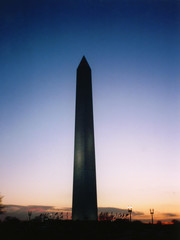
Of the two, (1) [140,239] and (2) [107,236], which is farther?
(2) [107,236]

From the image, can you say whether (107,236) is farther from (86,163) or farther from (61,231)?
(86,163)

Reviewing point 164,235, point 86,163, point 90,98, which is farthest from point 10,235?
point 90,98

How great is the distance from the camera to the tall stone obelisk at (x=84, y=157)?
28688mm

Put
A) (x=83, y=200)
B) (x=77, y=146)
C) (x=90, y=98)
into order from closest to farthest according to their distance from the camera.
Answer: (x=83, y=200) → (x=77, y=146) → (x=90, y=98)

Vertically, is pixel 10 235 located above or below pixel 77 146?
below

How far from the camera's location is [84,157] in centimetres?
3025

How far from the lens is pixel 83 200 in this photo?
28.5m

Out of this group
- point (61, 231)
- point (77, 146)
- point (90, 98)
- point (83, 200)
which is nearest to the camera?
point (61, 231)

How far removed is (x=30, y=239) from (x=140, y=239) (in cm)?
747

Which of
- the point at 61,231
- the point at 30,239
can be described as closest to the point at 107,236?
the point at 61,231

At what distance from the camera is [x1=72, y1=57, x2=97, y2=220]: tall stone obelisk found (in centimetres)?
2869

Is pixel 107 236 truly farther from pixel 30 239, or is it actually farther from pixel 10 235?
pixel 10 235

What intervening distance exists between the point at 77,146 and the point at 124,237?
15.3 meters

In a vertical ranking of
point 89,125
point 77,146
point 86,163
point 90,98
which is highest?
point 90,98
